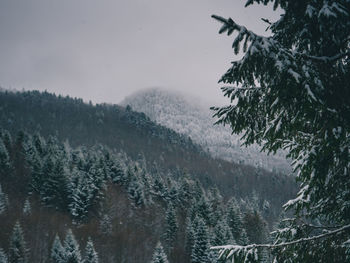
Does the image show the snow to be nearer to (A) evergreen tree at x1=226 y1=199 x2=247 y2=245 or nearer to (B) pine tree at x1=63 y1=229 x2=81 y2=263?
(B) pine tree at x1=63 y1=229 x2=81 y2=263

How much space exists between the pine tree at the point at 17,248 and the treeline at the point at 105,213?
22 cm

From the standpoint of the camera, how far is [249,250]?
15.5 feet

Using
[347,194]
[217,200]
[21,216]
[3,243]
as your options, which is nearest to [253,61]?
[347,194]

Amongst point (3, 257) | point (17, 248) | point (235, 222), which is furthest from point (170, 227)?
point (3, 257)

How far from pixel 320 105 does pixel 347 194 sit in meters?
2.14

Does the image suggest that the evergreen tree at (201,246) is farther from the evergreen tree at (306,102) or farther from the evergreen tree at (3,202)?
the evergreen tree at (306,102)

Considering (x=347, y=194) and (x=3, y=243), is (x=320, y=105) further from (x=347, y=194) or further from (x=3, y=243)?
(x=3, y=243)

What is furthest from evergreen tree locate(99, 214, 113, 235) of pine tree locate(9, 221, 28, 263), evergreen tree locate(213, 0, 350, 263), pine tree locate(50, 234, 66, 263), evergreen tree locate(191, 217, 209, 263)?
evergreen tree locate(213, 0, 350, 263)

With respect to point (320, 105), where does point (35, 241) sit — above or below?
below

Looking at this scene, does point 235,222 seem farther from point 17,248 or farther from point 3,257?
point 3,257

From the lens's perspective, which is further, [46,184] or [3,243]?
[46,184]

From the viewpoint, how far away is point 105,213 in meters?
53.4

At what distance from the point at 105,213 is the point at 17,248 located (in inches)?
640

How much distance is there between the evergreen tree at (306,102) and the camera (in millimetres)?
3793
